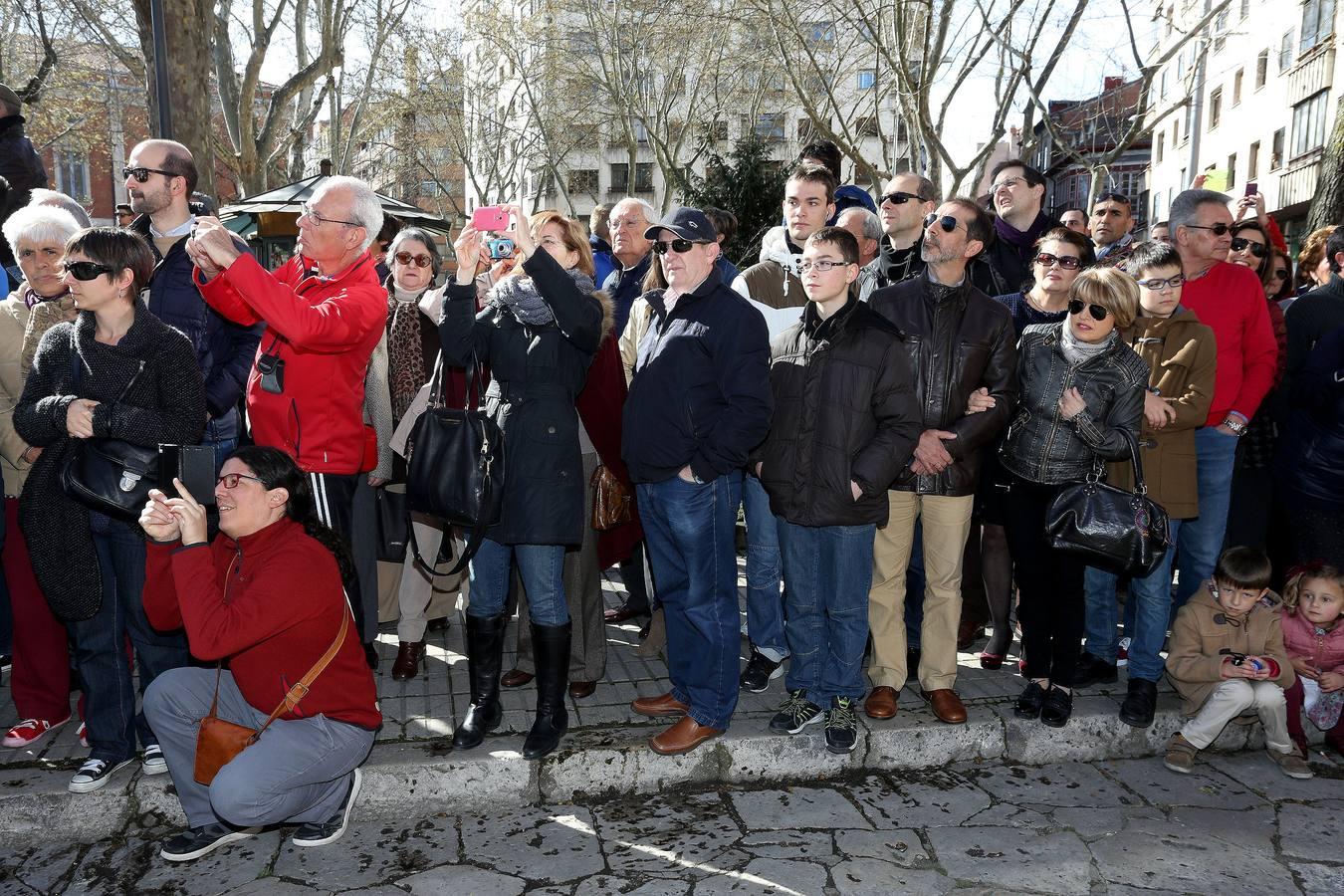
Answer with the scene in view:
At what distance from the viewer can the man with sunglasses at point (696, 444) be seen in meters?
3.84

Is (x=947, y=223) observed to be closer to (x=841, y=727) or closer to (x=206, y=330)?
(x=841, y=727)

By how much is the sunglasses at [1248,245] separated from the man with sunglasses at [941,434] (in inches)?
92.9

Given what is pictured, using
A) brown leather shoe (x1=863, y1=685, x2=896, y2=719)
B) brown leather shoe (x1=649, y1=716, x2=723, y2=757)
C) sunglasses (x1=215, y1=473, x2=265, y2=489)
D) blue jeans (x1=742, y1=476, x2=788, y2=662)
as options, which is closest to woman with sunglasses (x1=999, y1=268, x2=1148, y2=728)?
brown leather shoe (x1=863, y1=685, x2=896, y2=719)

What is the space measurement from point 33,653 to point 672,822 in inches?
107

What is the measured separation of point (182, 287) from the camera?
4.09 meters

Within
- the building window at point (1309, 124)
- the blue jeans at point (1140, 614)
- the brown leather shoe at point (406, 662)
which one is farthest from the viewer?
the building window at point (1309, 124)

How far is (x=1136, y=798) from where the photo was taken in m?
3.97

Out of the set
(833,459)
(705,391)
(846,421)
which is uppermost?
(705,391)

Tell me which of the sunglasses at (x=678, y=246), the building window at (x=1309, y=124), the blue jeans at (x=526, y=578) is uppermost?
the building window at (x=1309, y=124)

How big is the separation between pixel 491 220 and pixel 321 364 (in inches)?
35.2

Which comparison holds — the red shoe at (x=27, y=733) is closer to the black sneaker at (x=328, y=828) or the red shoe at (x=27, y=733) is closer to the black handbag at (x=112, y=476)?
the black handbag at (x=112, y=476)

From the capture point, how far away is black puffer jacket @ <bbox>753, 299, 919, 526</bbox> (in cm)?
396

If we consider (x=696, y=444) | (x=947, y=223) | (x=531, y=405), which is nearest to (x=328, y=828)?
(x=531, y=405)

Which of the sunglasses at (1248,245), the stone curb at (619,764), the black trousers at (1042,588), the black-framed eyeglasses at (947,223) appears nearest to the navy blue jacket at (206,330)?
the stone curb at (619,764)
